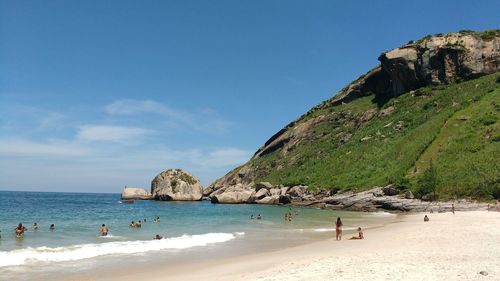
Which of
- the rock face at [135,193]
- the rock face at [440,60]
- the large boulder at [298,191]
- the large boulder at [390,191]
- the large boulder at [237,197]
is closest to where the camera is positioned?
the large boulder at [390,191]

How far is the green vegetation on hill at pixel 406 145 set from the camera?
66.5 metres

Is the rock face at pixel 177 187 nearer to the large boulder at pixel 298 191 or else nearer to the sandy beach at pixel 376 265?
the large boulder at pixel 298 191

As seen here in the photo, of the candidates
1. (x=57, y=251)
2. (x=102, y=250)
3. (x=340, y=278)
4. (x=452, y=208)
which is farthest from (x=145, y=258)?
(x=452, y=208)

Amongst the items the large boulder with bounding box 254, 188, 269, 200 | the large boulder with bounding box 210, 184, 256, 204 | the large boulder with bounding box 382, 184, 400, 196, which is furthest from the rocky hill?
the large boulder with bounding box 254, 188, 269, 200

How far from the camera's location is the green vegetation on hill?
6650 centimetres

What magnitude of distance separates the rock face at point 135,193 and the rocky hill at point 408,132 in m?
21.1

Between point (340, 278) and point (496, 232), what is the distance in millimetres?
17783

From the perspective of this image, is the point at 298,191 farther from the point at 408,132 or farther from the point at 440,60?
the point at 440,60

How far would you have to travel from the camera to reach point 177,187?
129125mm

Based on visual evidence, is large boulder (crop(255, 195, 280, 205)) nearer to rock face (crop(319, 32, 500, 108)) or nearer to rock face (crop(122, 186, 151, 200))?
rock face (crop(319, 32, 500, 108))

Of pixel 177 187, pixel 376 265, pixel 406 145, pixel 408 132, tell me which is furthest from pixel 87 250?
pixel 177 187

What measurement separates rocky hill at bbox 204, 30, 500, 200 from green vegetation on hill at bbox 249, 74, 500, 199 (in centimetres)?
20

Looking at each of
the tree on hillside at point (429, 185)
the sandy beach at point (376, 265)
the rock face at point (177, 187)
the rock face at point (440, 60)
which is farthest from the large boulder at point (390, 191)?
the rock face at point (177, 187)

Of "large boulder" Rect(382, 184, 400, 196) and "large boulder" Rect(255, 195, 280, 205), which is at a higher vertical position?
"large boulder" Rect(382, 184, 400, 196)
